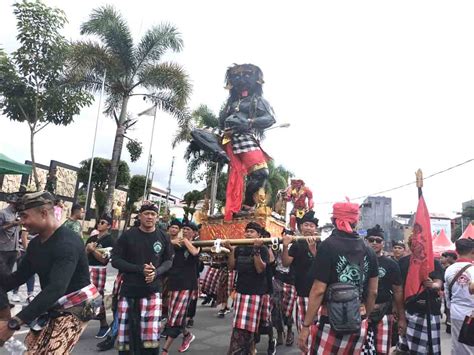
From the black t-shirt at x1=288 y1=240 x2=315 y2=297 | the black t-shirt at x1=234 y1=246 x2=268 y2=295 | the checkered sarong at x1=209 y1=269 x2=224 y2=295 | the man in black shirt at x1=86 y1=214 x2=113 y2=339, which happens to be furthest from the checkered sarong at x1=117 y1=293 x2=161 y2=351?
the checkered sarong at x1=209 y1=269 x2=224 y2=295

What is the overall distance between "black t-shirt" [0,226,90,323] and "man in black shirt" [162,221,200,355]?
2494 mm

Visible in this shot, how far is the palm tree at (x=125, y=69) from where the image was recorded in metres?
15.4

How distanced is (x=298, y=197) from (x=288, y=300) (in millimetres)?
2862

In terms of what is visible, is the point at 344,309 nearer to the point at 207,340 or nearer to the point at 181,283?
the point at 181,283

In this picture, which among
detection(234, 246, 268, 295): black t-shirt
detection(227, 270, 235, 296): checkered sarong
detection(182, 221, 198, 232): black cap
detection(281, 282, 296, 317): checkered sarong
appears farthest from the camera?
detection(227, 270, 235, 296): checkered sarong

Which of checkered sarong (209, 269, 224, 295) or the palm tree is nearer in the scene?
checkered sarong (209, 269, 224, 295)

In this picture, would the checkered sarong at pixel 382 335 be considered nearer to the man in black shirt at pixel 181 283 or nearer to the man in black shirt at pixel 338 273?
the man in black shirt at pixel 338 273

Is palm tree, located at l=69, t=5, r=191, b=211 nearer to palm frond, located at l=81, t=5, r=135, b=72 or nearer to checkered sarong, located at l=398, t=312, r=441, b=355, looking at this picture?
palm frond, located at l=81, t=5, r=135, b=72

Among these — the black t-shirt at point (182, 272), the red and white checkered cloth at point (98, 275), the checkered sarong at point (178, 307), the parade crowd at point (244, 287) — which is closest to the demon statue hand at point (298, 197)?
the parade crowd at point (244, 287)

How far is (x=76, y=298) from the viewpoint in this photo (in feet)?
9.01

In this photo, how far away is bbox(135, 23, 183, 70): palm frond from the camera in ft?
52.9

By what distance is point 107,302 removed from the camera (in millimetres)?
7172

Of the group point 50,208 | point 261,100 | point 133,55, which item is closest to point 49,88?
point 133,55

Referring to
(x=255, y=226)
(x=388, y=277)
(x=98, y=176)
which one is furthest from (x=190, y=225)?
(x=98, y=176)
